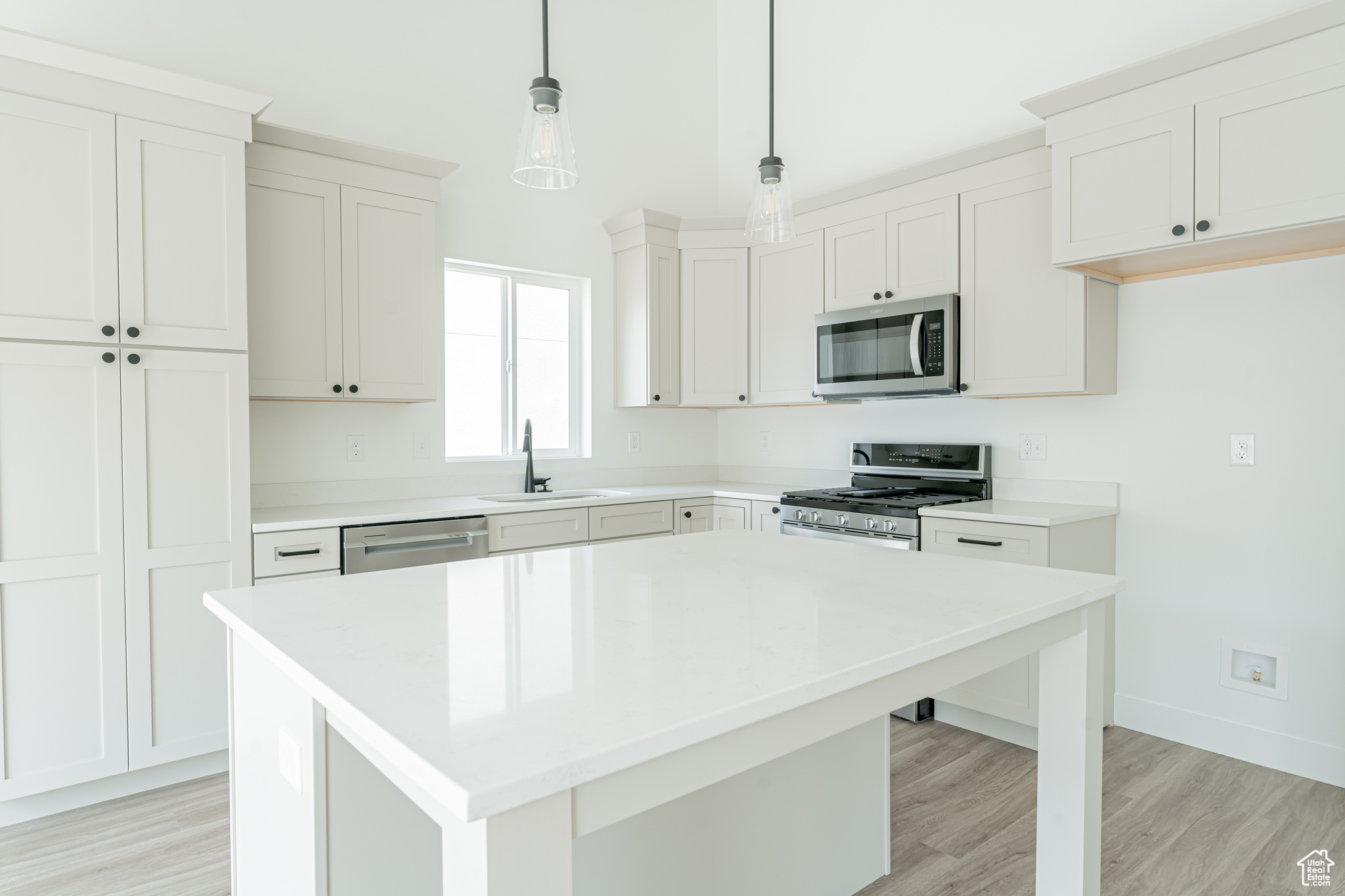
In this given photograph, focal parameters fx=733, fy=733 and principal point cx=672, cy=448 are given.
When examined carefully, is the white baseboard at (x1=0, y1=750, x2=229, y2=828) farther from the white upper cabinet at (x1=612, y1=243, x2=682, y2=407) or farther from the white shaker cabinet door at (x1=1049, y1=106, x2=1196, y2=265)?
the white shaker cabinet door at (x1=1049, y1=106, x2=1196, y2=265)

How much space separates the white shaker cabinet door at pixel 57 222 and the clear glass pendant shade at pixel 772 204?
208 centimetres

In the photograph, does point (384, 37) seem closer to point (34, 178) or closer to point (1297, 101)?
point (34, 178)

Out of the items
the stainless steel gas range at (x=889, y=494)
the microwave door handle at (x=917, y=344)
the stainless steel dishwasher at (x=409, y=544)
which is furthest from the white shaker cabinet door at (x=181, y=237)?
the microwave door handle at (x=917, y=344)

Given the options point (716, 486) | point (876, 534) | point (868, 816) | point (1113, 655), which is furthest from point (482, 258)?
point (1113, 655)

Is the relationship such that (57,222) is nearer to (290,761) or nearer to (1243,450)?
(290,761)

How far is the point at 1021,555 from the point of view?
2.73m

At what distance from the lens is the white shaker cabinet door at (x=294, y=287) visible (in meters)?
2.85

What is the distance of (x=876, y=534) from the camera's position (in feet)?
10.3

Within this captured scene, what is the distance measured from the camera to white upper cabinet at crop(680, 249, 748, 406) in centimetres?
406

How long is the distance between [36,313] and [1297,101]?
3834mm

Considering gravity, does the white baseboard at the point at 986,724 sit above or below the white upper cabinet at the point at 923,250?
below

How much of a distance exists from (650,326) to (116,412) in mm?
2413

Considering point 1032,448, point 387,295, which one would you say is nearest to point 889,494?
point 1032,448

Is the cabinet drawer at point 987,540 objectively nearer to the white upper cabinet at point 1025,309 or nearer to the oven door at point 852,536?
the oven door at point 852,536
